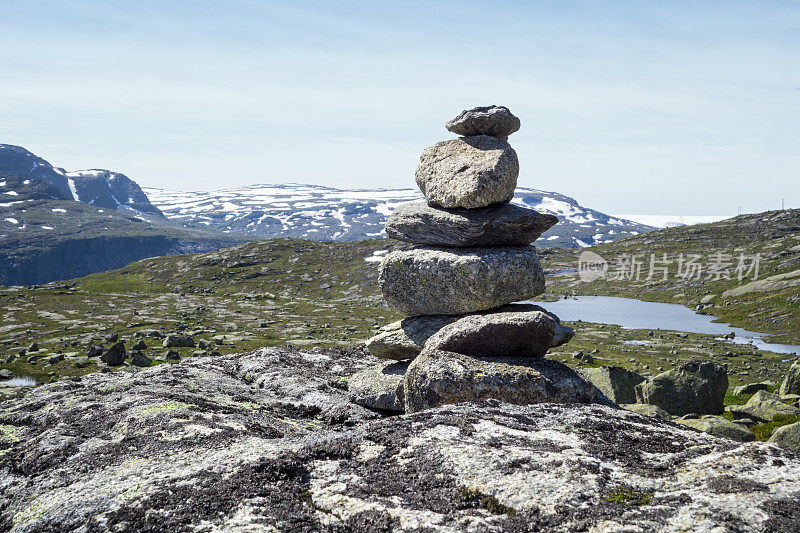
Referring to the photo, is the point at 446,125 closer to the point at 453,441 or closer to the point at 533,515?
the point at 453,441

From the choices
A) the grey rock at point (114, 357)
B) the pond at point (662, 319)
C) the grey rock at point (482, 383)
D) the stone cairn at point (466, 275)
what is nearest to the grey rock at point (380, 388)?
the stone cairn at point (466, 275)

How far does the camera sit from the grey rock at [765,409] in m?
30.5

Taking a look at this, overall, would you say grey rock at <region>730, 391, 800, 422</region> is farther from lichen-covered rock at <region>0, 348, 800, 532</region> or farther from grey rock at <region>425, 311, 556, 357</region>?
lichen-covered rock at <region>0, 348, 800, 532</region>

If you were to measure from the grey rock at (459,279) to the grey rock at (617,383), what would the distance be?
58.4 feet

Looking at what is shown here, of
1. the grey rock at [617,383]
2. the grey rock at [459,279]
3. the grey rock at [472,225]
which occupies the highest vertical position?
the grey rock at [472,225]

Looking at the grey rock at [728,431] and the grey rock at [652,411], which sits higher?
the grey rock at [728,431]

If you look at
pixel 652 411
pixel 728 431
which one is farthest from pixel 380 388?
pixel 728 431

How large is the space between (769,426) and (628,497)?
2482cm

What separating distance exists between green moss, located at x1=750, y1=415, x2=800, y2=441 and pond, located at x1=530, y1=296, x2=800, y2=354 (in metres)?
91.6

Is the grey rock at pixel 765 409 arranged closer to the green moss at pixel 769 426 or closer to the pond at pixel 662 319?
the green moss at pixel 769 426

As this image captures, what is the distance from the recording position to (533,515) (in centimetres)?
965

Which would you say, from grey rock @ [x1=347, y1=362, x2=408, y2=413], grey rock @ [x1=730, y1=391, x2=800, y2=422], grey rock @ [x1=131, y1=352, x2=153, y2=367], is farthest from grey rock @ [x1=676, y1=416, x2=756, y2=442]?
grey rock @ [x1=131, y1=352, x2=153, y2=367]

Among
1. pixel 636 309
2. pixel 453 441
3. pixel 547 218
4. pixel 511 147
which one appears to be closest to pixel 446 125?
pixel 511 147

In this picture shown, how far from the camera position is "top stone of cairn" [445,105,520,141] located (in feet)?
87.2
